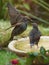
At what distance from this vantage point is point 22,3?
7324mm

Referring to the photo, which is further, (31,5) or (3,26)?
(31,5)

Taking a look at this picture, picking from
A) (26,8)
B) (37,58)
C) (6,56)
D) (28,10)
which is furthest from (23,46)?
(28,10)

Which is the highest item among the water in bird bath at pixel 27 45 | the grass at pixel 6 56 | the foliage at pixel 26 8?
the water in bird bath at pixel 27 45

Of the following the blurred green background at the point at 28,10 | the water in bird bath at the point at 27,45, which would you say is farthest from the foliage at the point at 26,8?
the water in bird bath at the point at 27,45

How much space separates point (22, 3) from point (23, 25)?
3683 millimetres

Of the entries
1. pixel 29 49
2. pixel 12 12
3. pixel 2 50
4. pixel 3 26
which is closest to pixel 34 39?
pixel 29 49

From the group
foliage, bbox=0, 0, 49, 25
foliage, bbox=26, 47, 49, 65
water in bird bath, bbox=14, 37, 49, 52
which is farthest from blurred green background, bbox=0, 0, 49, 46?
foliage, bbox=26, 47, 49, 65

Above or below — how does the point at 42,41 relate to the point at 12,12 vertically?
below

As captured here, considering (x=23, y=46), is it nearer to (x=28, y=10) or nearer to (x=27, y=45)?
(x=27, y=45)

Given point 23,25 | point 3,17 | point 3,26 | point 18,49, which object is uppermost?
point 23,25

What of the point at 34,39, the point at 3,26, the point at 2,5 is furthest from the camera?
the point at 2,5

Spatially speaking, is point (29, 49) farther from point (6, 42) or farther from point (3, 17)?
point (3, 17)

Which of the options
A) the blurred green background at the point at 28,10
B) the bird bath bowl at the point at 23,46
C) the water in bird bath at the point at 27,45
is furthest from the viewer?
the blurred green background at the point at 28,10

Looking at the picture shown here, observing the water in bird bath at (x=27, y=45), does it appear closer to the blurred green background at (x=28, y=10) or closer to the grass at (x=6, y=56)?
the grass at (x=6, y=56)
